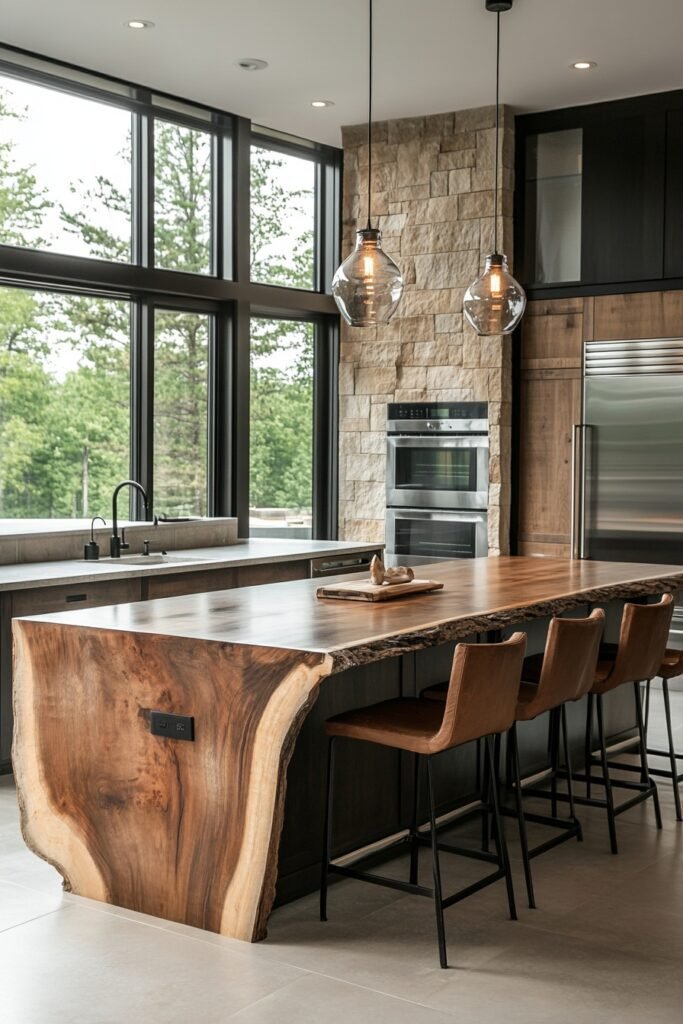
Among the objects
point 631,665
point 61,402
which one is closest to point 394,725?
point 631,665

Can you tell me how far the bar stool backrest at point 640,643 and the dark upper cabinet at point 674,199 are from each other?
119 inches

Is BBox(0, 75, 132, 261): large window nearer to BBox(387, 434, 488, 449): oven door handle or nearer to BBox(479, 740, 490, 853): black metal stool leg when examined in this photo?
BBox(387, 434, 488, 449): oven door handle

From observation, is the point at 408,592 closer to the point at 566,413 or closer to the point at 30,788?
the point at 30,788

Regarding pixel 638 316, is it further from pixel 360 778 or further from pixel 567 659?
pixel 360 778

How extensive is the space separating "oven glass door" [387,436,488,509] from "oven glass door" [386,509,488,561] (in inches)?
2.7

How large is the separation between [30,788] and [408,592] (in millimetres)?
1425

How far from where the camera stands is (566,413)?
7.18m

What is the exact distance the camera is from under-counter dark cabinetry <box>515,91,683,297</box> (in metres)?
6.78

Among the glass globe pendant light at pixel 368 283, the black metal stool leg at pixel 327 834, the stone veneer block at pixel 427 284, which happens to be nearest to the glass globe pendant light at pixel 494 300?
the glass globe pendant light at pixel 368 283

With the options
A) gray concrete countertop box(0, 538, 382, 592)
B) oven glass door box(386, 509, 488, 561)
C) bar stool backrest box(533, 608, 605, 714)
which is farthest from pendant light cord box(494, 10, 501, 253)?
bar stool backrest box(533, 608, 605, 714)

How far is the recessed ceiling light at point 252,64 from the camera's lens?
622 cm

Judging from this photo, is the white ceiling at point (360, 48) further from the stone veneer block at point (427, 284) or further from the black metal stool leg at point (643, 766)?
the black metal stool leg at point (643, 766)

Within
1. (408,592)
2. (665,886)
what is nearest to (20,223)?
(408,592)

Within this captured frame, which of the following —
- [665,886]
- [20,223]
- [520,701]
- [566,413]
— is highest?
[20,223]
